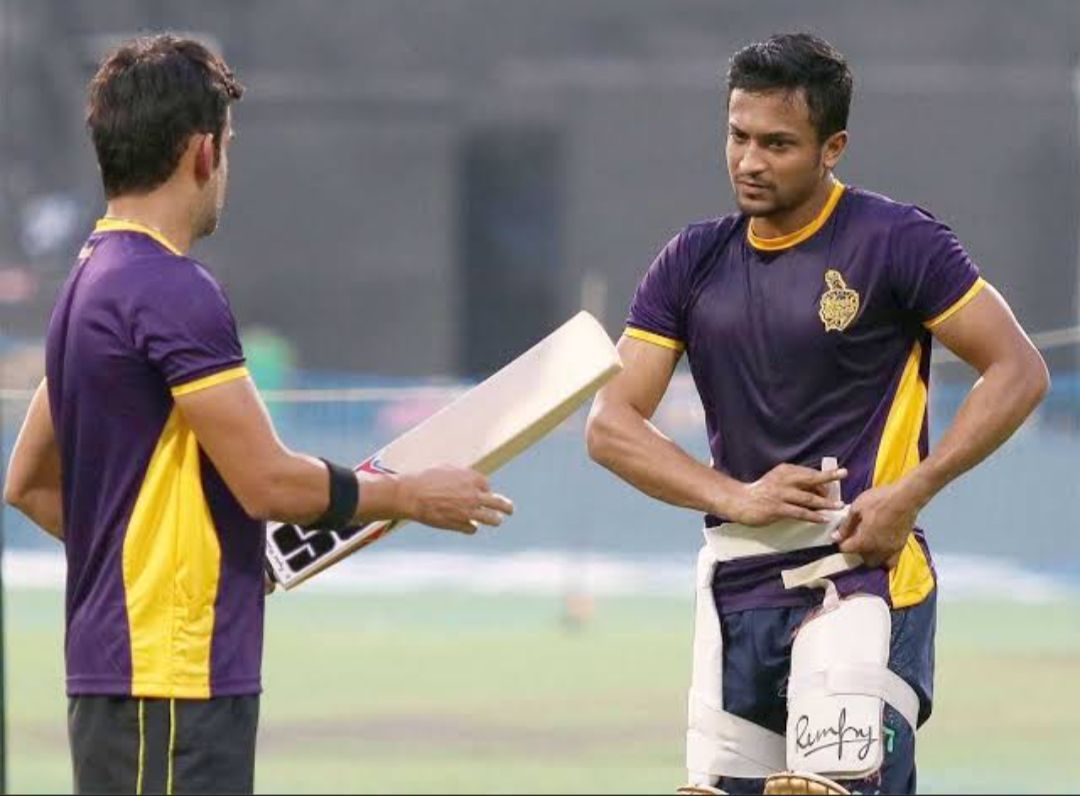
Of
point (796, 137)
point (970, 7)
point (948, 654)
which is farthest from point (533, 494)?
point (796, 137)

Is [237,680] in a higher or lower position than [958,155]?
lower

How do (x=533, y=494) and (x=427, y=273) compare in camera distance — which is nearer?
(x=533, y=494)

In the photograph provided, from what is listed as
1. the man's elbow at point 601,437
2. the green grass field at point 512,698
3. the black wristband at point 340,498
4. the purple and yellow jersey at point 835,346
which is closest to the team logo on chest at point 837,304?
the purple and yellow jersey at point 835,346

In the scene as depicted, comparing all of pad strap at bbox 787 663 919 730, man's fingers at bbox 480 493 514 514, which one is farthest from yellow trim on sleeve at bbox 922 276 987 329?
man's fingers at bbox 480 493 514 514

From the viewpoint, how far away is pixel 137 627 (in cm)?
528

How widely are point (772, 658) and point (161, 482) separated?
170cm

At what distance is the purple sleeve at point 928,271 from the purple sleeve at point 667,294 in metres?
0.51

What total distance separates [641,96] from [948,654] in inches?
432

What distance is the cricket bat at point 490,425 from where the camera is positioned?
224 inches

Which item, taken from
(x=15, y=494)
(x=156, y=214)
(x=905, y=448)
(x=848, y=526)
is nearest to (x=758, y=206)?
(x=905, y=448)

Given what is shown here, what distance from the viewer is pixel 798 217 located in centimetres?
634

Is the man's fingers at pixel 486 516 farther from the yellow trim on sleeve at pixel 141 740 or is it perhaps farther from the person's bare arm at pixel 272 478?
the yellow trim on sleeve at pixel 141 740

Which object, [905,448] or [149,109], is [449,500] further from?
[905,448]

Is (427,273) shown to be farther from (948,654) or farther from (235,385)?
(235,385)
